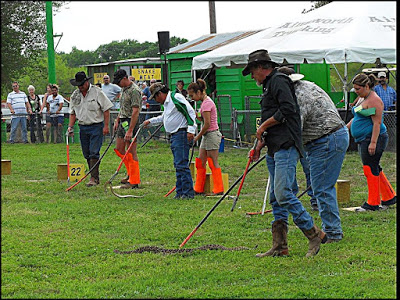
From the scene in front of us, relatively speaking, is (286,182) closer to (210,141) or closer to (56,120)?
(210,141)

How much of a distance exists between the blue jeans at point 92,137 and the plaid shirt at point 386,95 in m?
6.91

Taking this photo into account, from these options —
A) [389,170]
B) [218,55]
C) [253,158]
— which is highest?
[218,55]

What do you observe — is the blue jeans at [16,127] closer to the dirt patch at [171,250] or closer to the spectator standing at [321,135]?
the dirt patch at [171,250]

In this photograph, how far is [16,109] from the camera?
2172 cm

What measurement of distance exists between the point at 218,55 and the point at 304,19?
2.41m

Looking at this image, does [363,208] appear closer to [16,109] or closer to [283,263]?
[283,263]

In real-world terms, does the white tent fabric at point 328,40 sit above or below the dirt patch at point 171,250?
above

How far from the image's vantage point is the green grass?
5.57m

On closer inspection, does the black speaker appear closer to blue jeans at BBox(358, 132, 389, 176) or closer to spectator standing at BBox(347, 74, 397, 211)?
spectator standing at BBox(347, 74, 397, 211)

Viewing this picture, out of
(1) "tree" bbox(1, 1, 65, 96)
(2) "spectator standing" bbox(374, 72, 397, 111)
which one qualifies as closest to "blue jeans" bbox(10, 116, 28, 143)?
(2) "spectator standing" bbox(374, 72, 397, 111)

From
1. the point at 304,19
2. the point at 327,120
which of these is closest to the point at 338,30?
the point at 304,19

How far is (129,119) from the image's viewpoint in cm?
1205

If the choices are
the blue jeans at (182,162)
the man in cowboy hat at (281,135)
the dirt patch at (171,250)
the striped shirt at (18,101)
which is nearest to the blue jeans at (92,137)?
the blue jeans at (182,162)

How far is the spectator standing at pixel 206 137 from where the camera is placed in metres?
10.7
